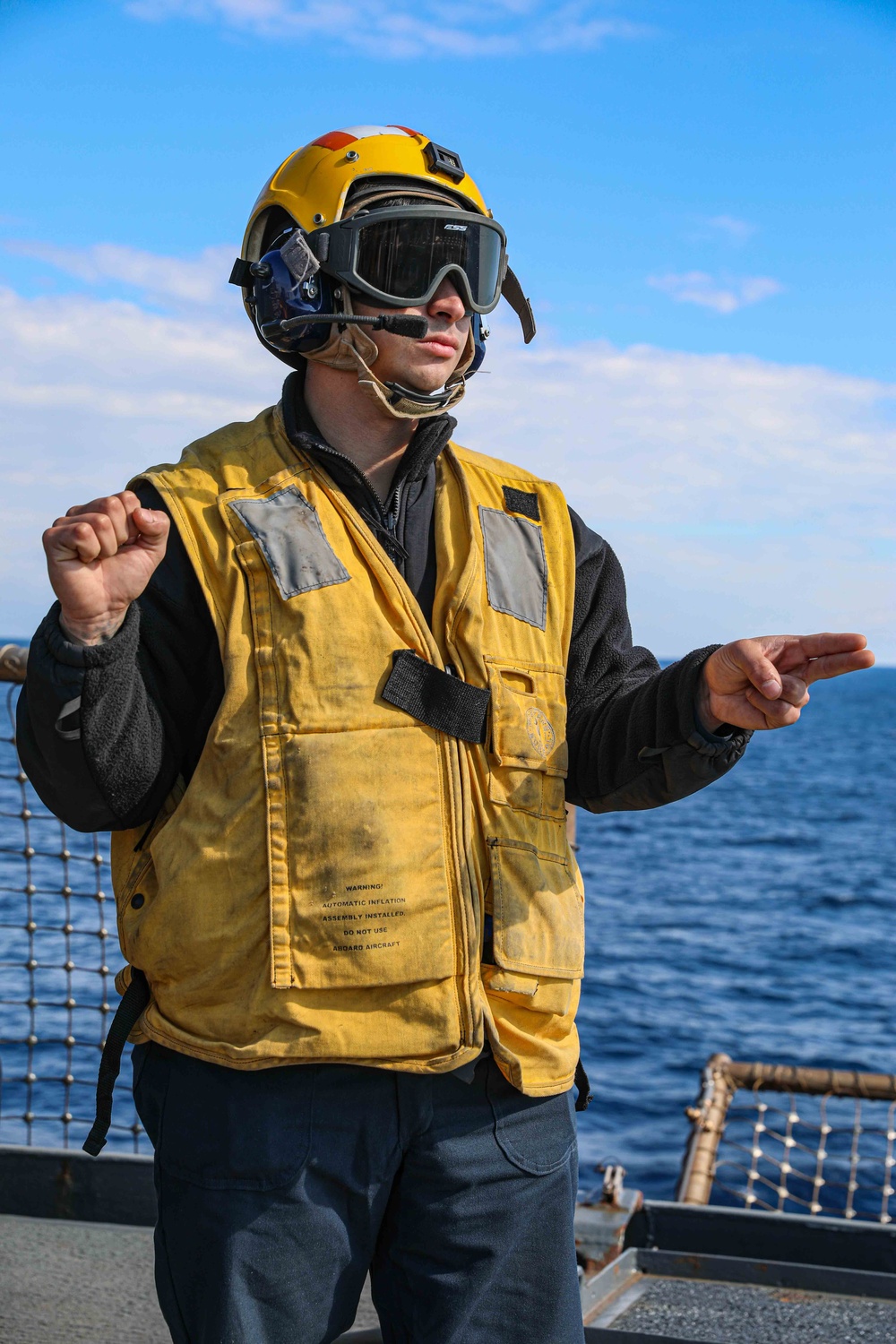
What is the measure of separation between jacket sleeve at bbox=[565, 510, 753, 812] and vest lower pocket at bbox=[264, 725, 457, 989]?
17.7 inches

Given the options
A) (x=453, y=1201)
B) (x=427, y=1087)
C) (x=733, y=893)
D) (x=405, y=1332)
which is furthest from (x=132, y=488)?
(x=733, y=893)

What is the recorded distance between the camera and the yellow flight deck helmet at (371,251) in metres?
2.25

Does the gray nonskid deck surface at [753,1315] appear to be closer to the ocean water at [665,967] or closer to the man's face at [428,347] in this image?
the ocean water at [665,967]

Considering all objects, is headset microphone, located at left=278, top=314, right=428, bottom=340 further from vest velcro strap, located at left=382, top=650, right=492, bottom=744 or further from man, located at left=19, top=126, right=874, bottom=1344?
vest velcro strap, located at left=382, top=650, right=492, bottom=744

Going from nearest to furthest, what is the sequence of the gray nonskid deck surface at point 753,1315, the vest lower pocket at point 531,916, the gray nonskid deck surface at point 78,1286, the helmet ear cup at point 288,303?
1. the vest lower pocket at point 531,916
2. the helmet ear cup at point 288,303
3. the gray nonskid deck surface at point 78,1286
4. the gray nonskid deck surface at point 753,1315

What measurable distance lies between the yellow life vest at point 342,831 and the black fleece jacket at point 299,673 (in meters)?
0.06

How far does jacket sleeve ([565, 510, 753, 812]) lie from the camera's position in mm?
2178

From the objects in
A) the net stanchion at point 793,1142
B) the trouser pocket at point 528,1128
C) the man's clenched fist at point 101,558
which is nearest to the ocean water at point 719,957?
the net stanchion at point 793,1142

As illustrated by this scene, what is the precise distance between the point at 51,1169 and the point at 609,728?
2.51m

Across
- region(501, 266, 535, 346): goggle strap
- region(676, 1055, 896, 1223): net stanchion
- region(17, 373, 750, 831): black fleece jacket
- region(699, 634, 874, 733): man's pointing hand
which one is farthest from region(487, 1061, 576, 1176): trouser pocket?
region(676, 1055, 896, 1223): net stanchion

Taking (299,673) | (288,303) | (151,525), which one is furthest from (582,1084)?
(288,303)

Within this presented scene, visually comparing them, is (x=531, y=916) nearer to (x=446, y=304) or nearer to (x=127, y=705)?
(x=127, y=705)

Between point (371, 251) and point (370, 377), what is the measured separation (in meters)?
0.24

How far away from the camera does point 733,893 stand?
91.8ft
